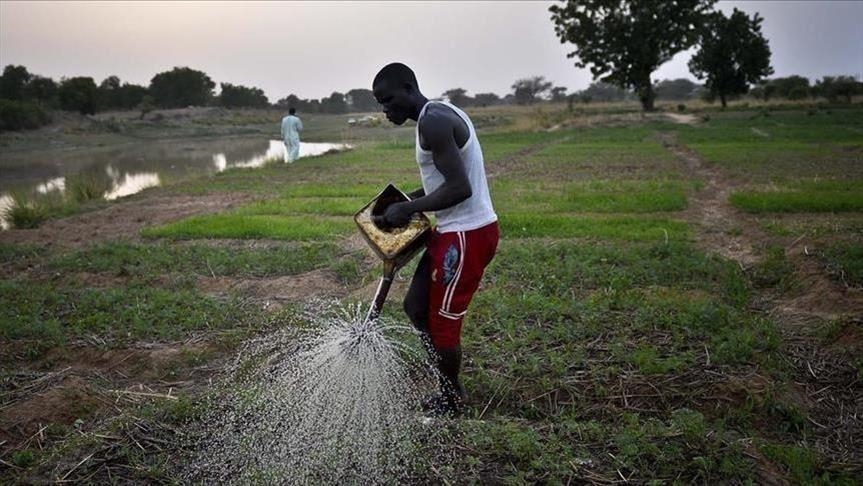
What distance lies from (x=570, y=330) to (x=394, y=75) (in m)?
2.51

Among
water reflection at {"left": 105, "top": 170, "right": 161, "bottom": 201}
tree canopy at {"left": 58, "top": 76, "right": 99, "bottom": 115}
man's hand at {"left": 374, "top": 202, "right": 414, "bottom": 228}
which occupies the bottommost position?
water reflection at {"left": 105, "top": 170, "right": 161, "bottom": 201}

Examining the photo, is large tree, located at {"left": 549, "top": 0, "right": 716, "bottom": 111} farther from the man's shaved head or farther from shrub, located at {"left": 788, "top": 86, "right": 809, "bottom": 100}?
the man's shaved head

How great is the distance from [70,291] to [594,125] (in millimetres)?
31426

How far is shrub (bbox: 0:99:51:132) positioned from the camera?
3488 cm

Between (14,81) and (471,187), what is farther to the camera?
(14,81)

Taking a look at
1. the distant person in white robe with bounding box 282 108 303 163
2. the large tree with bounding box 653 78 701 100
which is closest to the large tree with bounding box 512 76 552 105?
the large tree with bounding box 653 78 701 100

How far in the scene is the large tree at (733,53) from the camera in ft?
160

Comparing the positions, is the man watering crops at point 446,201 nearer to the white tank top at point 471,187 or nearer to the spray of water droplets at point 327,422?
the white tank top at point 471,187

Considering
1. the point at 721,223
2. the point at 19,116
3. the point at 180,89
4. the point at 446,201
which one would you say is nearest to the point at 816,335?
the point at 446,201

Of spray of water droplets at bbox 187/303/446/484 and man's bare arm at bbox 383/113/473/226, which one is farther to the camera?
spray of water droplets at bbox 187/303/446/484

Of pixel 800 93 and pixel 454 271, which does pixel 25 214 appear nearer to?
pixel 454 271

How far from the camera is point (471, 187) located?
3.30 m

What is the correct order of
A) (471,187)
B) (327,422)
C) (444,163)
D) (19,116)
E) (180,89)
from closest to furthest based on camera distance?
(444,163)
(471,187)
(327,422)
(19,116)
(180,89)

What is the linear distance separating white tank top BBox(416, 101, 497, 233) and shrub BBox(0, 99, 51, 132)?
127 ft
